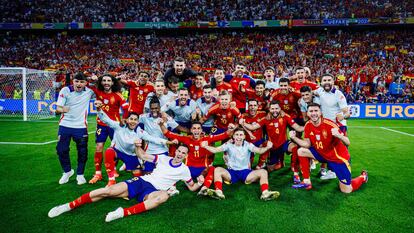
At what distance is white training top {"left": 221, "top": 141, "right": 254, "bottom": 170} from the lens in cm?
505

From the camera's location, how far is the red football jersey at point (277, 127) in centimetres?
595

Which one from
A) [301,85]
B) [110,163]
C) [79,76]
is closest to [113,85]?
[79,76]

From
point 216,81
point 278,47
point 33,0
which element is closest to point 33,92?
point 216,81

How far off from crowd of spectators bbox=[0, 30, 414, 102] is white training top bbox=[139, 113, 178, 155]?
60.4ft

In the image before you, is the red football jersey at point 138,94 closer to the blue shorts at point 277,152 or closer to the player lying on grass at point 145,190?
the player lying on grass at point 145,190

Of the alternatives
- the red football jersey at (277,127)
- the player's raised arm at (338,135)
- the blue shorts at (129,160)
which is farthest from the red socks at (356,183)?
the blue shorts at (129,160)

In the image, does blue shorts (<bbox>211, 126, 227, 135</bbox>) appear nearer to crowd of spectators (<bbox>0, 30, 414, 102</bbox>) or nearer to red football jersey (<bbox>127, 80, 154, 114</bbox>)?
red football jersey (<bbox>127, 80, 154, 114</bbox>)

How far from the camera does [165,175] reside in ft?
14.3

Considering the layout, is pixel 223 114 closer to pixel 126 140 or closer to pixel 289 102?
pixel 289 102

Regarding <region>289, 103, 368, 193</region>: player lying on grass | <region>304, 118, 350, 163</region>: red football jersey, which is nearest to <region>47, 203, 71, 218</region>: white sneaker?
<region>289, 103, 368, 193</region>: player lying on grass

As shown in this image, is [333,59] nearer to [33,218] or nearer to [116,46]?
[116,46]

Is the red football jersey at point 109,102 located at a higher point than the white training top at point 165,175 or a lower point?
higher

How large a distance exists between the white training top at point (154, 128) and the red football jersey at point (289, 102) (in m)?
2.30

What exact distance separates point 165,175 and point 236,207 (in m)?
1.16
